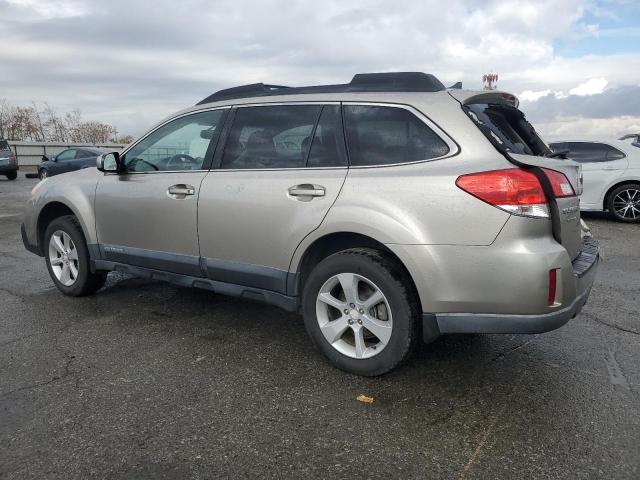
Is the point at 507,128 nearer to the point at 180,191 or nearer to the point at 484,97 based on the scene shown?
the point at 484,97

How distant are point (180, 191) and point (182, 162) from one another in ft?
0.98

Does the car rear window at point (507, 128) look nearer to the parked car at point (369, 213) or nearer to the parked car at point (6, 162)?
the parked car at point (369, 213)

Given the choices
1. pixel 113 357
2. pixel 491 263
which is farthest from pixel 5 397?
pixel 491 263

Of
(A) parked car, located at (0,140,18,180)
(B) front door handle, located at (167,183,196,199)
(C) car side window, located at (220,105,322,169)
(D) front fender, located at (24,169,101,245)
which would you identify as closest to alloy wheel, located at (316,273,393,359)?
(C) car side window, located at (220,105,322,169)

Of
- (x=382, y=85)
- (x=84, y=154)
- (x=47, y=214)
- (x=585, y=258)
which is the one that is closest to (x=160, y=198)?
(x=47, y=214)

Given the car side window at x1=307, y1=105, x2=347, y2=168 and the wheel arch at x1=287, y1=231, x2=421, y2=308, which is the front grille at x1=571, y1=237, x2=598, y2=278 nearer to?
the wheel arch at x1=287, y1=231, x2=421, y2=308

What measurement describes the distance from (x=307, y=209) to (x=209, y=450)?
1.49 metres

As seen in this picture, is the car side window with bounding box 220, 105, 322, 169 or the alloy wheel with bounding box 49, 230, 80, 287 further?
the alloy wheel with bounding box 49, 230, 80, 287

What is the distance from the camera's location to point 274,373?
11.0ft

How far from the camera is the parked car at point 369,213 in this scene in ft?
9.29

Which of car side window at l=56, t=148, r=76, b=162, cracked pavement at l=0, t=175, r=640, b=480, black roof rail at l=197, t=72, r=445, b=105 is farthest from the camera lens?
car side window at l=56, t=148, r=76, b=162

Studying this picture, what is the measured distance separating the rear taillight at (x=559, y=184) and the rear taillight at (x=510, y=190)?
0.16m

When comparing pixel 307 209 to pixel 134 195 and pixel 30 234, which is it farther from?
pixel 30 234

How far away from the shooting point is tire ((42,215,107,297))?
4.89 meters
